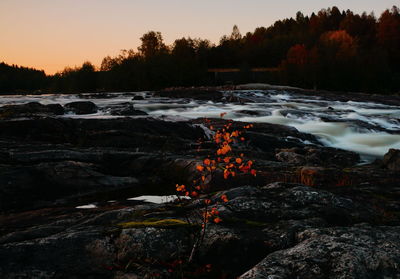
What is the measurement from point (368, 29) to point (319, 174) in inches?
4688

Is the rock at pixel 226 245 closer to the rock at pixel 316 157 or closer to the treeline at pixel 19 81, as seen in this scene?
the rock at pixel 316 157

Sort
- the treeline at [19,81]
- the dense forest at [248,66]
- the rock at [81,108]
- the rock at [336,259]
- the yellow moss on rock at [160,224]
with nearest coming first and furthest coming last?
the rock at [336,259], the yellow moss on rock at [160,224], the rock at [81,108], the dense forest at [248,66], the treeline at [19,81]

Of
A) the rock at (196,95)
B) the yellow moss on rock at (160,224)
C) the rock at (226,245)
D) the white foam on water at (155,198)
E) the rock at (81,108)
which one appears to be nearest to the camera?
the rock at (226,245)

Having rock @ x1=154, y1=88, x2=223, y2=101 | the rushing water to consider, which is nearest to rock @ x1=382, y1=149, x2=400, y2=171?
the rushing water

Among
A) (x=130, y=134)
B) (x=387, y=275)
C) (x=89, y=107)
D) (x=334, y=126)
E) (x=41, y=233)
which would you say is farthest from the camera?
(x=89, y=107)

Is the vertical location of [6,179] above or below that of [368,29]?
below

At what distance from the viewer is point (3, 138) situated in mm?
12727

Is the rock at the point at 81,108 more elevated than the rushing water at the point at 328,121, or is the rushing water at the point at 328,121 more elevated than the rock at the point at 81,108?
the rock at the point at 81,108

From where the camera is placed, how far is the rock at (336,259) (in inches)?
135

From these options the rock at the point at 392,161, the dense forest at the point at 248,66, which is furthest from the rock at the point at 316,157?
the dense forest at the point at 248,66

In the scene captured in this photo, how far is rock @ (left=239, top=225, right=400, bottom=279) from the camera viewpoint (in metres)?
3.42

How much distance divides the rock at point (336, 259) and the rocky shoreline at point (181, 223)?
1 centimetres

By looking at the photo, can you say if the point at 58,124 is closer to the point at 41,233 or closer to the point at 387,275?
the point at 41,233

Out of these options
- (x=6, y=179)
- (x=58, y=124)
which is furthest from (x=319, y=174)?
(x=58, y=124)
